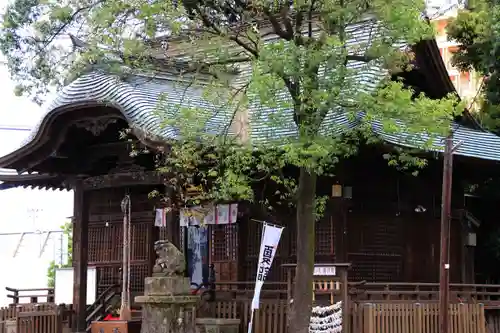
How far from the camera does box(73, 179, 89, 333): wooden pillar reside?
685 inches

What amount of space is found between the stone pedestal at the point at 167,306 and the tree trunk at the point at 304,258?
285 cm

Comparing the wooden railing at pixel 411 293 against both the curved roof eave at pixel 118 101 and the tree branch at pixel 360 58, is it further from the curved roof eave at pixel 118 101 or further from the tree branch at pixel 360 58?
the tree branch at pixel 360 58

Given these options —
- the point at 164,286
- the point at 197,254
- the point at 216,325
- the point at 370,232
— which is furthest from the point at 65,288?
the point at 370,232

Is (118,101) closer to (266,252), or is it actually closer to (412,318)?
(266,252)

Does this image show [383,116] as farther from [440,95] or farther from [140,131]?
[440,95]

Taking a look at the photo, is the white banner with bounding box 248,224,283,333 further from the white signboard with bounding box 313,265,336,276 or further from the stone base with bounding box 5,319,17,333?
the stone base with bounding box 5,319,17,333

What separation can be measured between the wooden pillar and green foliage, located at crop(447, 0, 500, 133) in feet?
36.5

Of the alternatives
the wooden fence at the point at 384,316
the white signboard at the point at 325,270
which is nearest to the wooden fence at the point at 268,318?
the wooden fence at the point at 384,316

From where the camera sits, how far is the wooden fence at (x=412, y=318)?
13258mm

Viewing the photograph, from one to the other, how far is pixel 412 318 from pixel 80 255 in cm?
786

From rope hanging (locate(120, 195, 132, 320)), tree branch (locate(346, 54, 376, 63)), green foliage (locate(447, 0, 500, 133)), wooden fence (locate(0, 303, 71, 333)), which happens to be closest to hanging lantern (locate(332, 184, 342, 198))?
rope hanging (locate(120, 195, 132, 320))

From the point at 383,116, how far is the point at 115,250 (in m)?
10.5

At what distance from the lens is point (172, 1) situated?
1113 cm

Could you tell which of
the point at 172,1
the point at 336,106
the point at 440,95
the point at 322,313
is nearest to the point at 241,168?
the point at 336,106
